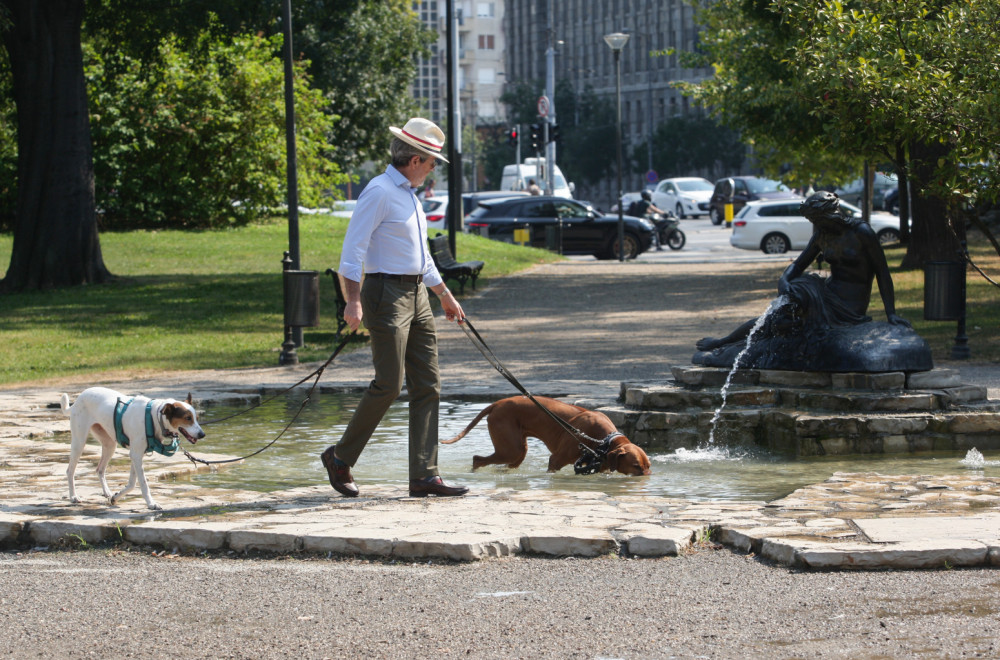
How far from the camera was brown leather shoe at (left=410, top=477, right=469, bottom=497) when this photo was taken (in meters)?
6.71

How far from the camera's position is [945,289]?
12.9m

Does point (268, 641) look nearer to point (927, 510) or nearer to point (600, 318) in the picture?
point (927, 510)

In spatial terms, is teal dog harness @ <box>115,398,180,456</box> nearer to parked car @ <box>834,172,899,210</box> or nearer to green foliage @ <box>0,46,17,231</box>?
green foliage @ <box>0,46,17,231</box>

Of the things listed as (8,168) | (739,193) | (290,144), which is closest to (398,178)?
(290,144)

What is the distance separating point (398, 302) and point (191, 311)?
12471 millimetres

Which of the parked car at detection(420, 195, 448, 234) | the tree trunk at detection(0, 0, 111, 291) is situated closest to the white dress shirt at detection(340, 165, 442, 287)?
the tree trunk at detection(0, 0, 111, 291)

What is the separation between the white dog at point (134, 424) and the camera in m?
6.18

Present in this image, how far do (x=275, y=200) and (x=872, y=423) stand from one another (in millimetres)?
25872

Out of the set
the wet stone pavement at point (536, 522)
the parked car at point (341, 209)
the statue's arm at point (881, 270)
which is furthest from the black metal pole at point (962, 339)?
the parked car at point (341, 209)

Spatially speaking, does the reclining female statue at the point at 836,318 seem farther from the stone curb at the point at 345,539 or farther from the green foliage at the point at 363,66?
the green foliage at the point at 363,66

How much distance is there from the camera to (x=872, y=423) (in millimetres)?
8195

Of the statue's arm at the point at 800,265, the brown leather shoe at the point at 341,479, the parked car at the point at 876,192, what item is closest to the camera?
the brown leather shoe at the point at 341,479

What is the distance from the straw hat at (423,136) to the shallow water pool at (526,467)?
6.37ft

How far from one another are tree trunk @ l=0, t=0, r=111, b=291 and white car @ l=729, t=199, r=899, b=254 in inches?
688
